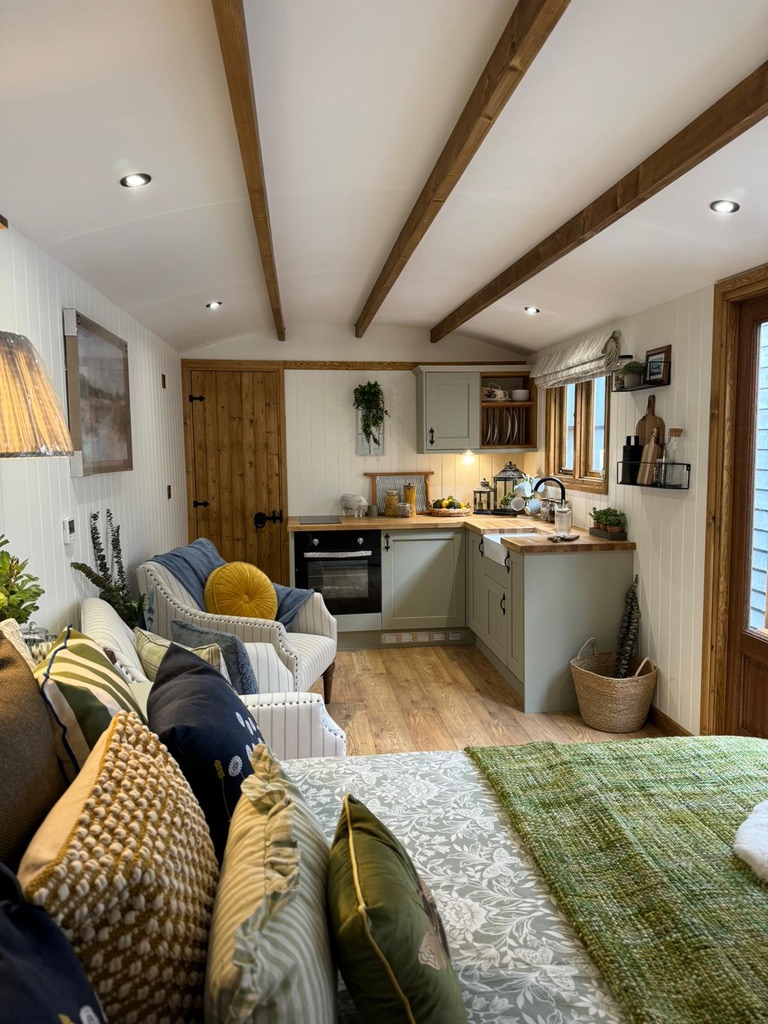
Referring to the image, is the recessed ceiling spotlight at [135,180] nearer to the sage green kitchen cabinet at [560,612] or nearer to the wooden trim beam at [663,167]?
the wooden trim beam at [663,167]

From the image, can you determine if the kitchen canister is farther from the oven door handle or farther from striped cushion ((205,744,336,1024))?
striped cushion ((205,744,336,1024))

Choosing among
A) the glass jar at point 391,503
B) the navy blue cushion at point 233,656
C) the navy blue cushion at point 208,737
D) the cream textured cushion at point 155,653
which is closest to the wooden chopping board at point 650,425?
the glass jar at point 391,503

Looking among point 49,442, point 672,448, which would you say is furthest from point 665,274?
point 49,442

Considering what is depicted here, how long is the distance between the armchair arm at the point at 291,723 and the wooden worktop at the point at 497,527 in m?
Result: 1.91

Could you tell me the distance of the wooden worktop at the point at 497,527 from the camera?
400 cm

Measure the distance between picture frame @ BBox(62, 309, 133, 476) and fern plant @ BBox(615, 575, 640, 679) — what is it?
2832mm

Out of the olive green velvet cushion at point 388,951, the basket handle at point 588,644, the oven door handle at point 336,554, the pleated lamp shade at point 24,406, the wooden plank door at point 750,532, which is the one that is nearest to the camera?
the olive green velvet cushion at point 388,951

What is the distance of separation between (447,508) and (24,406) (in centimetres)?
455

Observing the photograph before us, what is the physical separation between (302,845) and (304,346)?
203 inches

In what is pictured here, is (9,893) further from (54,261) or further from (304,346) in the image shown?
(304,346)

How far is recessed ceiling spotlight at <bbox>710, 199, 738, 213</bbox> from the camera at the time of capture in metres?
2.47

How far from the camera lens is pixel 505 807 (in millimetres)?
1703

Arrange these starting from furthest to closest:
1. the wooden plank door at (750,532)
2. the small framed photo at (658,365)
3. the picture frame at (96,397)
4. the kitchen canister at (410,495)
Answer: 1. the kitchen canister at (410,495)
2. the small framed photo at (658,365)
3. the wooden plank door at (750,532)
4. the picture frame at (96,397)

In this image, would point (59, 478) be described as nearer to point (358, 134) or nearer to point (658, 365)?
point (358, 134)
